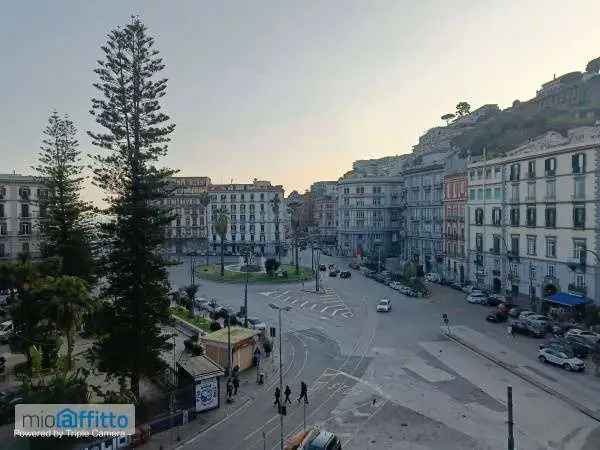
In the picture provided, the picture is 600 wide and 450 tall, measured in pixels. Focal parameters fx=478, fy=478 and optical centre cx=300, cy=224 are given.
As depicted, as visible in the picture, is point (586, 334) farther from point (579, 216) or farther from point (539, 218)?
point (539, 218)

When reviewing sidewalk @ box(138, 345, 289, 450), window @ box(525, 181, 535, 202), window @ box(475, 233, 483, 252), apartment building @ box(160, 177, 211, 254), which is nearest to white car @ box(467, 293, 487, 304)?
window @ box(475, 233, 483, 252)

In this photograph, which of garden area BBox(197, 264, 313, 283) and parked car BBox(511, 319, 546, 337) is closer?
parked car BBox(511, 319, 546, 337)

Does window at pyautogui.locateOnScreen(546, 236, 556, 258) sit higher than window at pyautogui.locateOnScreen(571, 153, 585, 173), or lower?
lower

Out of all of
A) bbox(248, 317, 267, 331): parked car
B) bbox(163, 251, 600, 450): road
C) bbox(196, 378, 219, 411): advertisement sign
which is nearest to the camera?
bbox(163, 251, 600, 450): road

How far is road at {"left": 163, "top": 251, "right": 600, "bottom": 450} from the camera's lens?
2088cm

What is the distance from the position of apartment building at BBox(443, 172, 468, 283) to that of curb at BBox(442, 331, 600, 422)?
29301 mm

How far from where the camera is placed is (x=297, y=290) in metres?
62.2

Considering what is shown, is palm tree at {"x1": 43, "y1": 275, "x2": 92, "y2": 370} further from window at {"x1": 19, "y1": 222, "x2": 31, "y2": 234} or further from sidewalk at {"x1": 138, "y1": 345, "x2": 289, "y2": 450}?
window at {"x1": 19, "y1": 222, "x2": 31, "y2": 234}

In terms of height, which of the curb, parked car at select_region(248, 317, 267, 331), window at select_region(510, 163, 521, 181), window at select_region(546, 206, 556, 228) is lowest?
the curb

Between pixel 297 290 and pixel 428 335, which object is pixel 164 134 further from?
pixel 297 290

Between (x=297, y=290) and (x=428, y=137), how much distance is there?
8677cm

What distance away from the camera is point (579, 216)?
4422 centimetres

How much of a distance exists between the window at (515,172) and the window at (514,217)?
3.47 metres

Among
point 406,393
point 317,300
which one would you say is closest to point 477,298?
point 317,300
